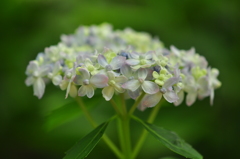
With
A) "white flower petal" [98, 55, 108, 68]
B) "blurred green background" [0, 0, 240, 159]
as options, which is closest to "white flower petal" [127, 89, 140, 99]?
"white flower petal" [98, 55, 108, 68]

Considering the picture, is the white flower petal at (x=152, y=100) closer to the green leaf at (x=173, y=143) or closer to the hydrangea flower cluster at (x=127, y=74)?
the hydrangea flower cluster at (x=127, y=74)

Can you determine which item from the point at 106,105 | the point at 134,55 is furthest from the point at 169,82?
the point at 106,105

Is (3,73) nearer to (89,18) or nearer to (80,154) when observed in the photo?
(89,18)

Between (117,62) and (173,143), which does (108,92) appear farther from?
(173,143)

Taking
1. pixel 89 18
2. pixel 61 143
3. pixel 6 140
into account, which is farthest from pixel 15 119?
pixel 89 18

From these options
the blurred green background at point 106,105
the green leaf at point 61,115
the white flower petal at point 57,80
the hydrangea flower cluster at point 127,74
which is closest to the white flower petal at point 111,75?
the hydrangea flower cluster at point 127,74

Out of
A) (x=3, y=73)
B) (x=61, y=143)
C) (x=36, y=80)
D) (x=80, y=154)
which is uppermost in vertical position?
(x=36, y=80)
